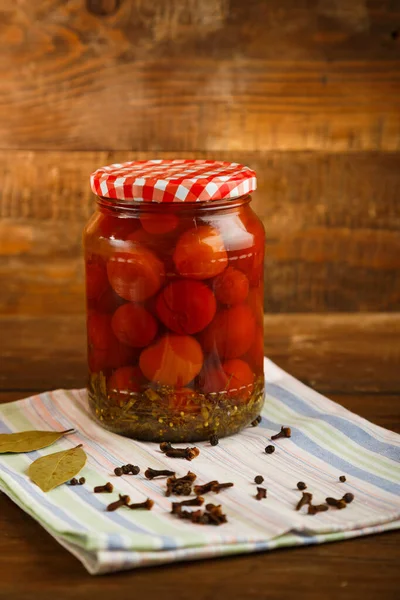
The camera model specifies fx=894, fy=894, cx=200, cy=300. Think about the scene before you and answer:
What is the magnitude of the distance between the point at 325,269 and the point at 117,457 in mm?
696

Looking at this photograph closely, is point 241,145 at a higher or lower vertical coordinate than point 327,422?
higher

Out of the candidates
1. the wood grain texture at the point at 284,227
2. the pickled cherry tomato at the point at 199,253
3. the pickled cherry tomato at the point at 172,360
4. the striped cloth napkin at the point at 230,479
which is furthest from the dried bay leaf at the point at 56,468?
the wood grain texture at the point at 284,227

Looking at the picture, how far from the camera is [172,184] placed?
911 mm

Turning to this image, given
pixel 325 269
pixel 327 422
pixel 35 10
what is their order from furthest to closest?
pixel 325 269, pixel 35 10, pixel 327 422

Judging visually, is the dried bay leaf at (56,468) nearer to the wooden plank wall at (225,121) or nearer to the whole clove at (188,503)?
the whole clove at (188,503)

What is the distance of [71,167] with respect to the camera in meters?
1.47

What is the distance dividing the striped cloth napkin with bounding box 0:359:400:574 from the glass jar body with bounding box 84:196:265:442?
38mm

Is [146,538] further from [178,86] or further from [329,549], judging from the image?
[178,86]

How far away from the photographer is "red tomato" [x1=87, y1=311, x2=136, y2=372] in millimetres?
982

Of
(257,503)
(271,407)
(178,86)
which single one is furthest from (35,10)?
(257,503)

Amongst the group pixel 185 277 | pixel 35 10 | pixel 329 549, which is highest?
pixel 35 10

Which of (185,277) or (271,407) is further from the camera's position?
(271,407)

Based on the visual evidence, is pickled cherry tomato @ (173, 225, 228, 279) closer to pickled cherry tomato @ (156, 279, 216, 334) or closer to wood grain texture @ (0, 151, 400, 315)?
pickled cherry tomato @ (156, 279, 216, 334)

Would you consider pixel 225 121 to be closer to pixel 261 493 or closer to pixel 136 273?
pixel 136 273
